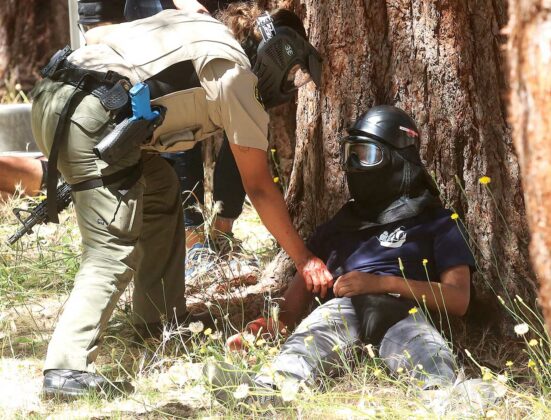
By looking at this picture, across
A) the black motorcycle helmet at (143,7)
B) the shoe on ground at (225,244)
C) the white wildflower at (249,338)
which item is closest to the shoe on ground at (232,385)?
the white wildflower at (249,338)

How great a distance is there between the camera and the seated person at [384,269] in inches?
167

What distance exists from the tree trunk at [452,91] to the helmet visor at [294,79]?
0.64 feet

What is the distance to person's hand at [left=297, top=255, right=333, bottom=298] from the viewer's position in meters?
4.51

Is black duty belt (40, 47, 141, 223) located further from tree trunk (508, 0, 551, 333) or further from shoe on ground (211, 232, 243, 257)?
tree trunk (508, 0, 551, 333)

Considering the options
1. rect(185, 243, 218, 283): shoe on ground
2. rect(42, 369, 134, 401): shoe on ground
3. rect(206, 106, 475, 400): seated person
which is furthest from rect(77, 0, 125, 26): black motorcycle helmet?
rect(42, 369, 134, 401): shoe on ground

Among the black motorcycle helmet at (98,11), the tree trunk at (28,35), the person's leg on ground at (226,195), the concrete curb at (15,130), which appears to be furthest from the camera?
the tree trunk at (28,35)

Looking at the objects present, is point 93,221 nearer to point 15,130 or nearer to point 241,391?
point 241,391

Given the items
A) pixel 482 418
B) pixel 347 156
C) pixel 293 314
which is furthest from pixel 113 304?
pixel 482 418

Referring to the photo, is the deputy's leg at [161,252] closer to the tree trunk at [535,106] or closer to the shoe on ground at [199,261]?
the shoe on ground at [199,261]

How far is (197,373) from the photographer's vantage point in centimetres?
433

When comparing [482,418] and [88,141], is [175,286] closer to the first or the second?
[88,141]

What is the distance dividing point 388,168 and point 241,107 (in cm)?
78

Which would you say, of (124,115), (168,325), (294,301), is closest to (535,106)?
(124,115)

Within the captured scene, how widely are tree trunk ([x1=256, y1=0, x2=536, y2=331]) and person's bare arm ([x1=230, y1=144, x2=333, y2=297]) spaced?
0.79m
